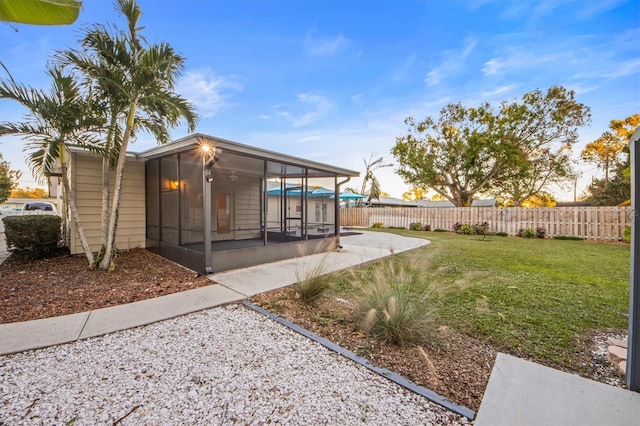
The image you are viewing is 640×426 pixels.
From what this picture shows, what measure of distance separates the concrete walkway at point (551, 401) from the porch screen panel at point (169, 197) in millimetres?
6496

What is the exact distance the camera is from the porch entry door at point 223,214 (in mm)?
9568

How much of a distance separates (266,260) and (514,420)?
565 centimetres

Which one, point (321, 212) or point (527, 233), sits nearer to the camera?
point (527, 233)

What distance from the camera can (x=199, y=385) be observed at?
2.18m

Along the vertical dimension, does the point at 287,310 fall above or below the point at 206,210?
below

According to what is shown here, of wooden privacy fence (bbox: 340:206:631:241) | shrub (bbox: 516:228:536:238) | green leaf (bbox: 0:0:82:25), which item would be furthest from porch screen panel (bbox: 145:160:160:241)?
shrub (bbox: 516:228:536:238)

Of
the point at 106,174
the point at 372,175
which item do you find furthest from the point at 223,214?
the point at 372,175

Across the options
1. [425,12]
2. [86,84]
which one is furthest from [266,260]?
[425,12]

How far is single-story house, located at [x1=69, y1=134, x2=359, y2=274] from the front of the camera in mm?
5516

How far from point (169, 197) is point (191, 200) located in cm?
116

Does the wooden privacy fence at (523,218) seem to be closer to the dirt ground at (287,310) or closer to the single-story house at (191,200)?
the single-story house at (191,200)

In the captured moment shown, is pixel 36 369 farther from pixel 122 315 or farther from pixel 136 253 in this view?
pixel 136 253

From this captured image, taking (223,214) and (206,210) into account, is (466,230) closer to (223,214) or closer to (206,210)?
(223,214)

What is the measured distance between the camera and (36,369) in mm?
2383
